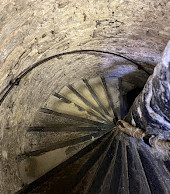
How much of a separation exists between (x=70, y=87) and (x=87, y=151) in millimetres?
1489

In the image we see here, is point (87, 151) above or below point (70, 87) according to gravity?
below

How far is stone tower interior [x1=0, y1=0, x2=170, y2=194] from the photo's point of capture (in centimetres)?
181

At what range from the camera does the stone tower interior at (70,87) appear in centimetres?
181

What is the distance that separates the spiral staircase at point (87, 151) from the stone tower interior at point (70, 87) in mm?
11

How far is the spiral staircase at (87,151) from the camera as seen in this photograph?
1.83m

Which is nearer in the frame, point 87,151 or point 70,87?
point 87,151

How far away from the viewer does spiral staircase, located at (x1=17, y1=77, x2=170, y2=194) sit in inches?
72.1

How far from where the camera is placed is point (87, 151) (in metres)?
2.42

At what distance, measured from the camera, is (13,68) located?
6.43 feet

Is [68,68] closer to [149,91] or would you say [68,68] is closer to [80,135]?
[80,135]

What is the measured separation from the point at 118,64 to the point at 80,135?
4.38 ft

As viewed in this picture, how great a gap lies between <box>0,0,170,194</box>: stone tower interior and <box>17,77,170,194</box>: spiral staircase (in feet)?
0.04

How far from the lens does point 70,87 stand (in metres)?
3.63

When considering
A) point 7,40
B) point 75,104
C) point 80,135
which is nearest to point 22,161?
point 80,135
